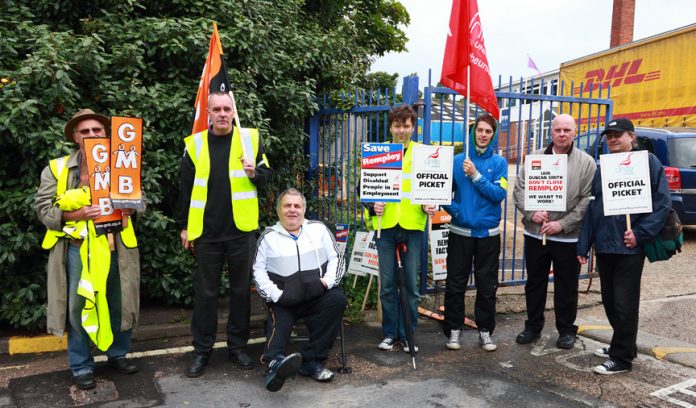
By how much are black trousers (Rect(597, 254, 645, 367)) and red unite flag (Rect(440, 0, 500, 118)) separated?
1693 mm

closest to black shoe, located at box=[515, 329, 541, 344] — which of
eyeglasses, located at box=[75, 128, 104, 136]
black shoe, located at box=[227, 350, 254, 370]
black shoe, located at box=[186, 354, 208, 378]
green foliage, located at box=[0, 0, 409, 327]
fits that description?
black shoe, located at box=[227, 350, 254, 370]

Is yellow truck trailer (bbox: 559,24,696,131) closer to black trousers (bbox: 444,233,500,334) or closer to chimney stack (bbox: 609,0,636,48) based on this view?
black trousers (bbox: 444,233,500,334)

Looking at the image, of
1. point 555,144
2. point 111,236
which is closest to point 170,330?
point 111,236

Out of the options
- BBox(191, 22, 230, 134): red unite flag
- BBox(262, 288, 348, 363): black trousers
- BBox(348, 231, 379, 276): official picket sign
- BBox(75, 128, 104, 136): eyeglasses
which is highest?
BBox(191, 22, 230, 134): red unite flag

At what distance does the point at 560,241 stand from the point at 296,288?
7.86ft

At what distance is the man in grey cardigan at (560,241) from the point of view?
484cm

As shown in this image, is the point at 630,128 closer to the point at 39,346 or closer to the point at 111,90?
the point at 111,90

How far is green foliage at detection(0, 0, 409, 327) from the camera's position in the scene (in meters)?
4.75

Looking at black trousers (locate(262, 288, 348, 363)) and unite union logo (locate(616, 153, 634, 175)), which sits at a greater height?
unite union logo (locate(616, 153, 634, 175))

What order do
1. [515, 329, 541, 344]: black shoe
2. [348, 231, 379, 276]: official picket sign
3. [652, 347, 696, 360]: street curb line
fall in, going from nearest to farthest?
[652, 347, 696, 360]: street curb line → [515, 329, 541, 344]: black shoe → [348, 231, 379, 276]: official picket sign

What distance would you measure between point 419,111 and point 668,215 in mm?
2400

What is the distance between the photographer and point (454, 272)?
197 inches

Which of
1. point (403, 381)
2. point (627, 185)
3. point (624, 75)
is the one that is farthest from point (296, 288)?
point (624, 75)

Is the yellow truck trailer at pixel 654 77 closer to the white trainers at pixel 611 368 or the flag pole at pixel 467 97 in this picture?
the flag pole at pixel 467 97
